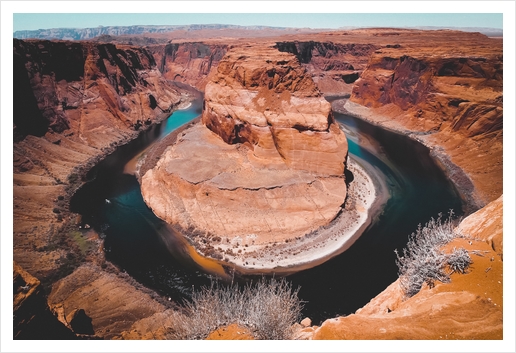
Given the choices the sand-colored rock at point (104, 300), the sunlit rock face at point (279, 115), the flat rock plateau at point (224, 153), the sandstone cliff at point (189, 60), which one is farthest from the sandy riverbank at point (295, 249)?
the sandstone cliff at point (189, 60)

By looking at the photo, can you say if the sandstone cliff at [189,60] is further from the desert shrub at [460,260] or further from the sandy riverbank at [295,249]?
the desert shrub at [460,260]

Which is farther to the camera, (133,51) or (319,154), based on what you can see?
(133,51)

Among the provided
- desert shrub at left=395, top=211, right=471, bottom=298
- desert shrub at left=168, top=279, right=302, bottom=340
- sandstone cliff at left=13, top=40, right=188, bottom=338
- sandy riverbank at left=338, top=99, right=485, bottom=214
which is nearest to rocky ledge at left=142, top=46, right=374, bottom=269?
sandstone cliff at left=13, top=40, right=188, bottom=338

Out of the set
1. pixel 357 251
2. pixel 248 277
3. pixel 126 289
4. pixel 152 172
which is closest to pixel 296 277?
pixel 248 277

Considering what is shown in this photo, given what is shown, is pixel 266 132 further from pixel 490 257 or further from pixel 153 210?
pixel 490 257

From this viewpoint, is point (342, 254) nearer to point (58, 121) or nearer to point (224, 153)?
point (224, 153)

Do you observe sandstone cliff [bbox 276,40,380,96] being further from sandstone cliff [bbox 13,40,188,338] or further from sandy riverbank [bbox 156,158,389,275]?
sandy riverbank [bbox 156,158,389,275]

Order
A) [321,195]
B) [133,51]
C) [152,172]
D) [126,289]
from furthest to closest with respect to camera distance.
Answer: [133,51] < [152,172] < [321,195] < [126,289]
